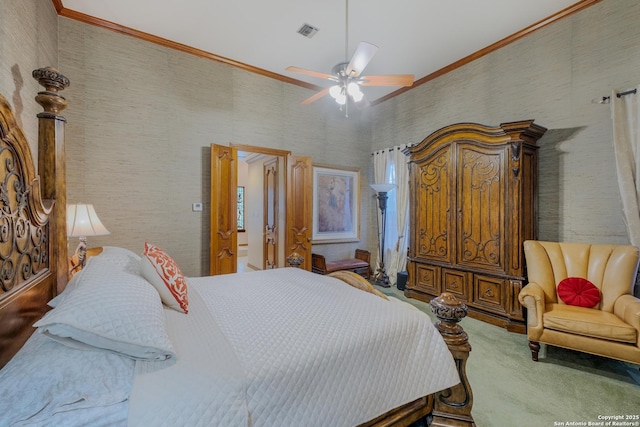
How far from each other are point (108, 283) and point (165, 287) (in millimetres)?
351

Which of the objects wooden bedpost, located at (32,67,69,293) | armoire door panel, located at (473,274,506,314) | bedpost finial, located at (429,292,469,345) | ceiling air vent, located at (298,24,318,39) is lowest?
armoire door panel, located at (473,274,506,314)

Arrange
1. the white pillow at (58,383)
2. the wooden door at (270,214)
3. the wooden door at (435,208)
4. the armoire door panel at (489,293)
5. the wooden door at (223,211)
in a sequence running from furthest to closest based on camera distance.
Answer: the wooden door at (270,214) < the wooden door at (223,211) < the wooden door at (435,208) < the armoire door panel at (489,293) < the white pillow at (58,383)

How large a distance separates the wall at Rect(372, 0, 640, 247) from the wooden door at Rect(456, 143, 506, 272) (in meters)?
0.54

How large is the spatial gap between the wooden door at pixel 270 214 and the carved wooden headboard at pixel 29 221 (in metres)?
3.00

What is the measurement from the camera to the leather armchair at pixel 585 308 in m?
1.99

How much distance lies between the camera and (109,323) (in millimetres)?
919

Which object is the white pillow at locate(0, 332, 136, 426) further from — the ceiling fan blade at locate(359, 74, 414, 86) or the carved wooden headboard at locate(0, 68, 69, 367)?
the ceiling fan blade at locate(359, 74, 414, 86)

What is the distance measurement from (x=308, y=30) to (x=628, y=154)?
334cm

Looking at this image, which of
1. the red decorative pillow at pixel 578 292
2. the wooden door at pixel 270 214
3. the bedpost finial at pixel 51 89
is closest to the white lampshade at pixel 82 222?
the bedpost finial at pixel 51 89

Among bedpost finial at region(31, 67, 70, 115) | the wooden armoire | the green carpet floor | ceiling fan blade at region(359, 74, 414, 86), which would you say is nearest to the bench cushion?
the wooden armoire

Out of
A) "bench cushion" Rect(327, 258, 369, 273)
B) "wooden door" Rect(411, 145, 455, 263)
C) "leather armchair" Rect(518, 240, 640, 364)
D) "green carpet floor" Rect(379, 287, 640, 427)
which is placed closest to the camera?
"green carpet floor" Rect(379, 287, 640, 427)

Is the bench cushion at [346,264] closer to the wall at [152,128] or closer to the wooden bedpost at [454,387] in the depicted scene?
the wall at [152,128]

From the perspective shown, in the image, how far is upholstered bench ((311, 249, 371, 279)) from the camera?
4234 millimetres

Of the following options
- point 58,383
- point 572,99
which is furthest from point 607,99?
point 58,383
